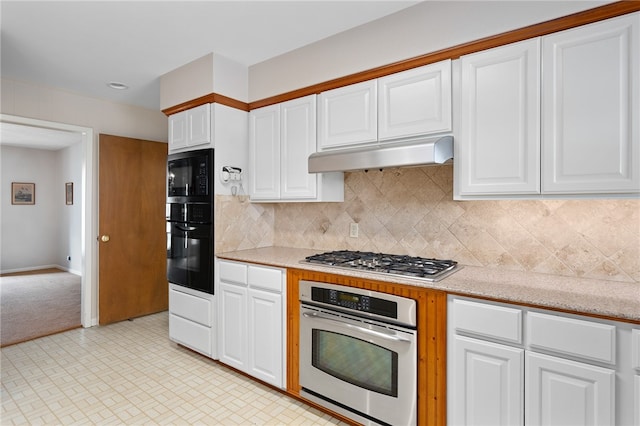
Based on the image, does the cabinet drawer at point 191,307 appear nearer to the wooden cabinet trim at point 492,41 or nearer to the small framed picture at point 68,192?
the wooden cabinet trim at point 492,41

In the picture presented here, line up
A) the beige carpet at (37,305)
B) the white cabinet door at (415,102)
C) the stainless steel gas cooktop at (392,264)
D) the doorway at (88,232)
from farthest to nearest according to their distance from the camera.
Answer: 1. the doorway at (88,232)
2. the beige carpet at (37,305)
3. the white cabinet door at (415,102)
4. the stainless steel gas cooktop at (392,264)

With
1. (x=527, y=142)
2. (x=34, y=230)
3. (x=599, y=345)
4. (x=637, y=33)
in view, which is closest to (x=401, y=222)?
(x=527, y=142)

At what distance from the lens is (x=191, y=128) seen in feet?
10.2

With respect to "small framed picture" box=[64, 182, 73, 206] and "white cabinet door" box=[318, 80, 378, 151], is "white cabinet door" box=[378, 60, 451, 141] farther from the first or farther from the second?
"small framed picture" box=[64, 182, 73, 206]

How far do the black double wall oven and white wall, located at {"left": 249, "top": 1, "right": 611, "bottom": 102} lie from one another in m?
0.82

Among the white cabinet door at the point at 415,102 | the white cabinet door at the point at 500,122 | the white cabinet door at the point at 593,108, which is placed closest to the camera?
the white cabinet door at the point at 593,108

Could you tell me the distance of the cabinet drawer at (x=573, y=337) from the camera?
4.54ft

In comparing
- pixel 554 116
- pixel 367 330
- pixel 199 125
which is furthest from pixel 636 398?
pixel 199 125

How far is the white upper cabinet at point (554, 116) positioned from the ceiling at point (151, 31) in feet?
2.76

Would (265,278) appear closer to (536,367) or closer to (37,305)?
(536,367)

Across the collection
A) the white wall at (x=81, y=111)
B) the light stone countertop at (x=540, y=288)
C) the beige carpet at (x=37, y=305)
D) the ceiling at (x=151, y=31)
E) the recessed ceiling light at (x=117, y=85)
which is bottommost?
the beige carpet at (x=37, y=305)

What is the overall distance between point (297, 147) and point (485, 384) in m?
2.01

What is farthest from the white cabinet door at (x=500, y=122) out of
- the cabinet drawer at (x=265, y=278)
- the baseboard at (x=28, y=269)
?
the baseboard at (x=28, y=269)

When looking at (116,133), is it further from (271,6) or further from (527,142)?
(527,142)
